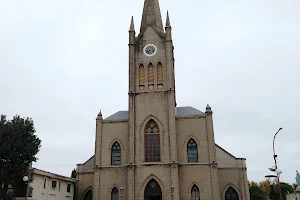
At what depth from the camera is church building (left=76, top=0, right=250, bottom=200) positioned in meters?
29.7

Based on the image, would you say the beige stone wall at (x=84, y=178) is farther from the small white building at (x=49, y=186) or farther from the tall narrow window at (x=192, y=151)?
the tall narrow window at (x=192, y=151)

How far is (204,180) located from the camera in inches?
1166

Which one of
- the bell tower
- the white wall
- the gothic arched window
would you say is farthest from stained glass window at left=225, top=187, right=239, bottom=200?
the white wall

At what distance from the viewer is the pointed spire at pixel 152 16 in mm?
36719

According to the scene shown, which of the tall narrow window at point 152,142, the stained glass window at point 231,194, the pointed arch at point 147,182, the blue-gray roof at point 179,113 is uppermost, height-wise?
the blue-gray roof at point 179,113

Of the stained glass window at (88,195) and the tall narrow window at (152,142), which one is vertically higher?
the tall narrow window at (152,142)

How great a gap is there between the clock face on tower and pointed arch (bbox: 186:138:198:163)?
420 inches

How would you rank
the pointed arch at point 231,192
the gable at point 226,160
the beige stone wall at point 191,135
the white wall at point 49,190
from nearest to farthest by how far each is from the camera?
the white wall at point 49,190 → the beige stone wall at point 191,135 → the pointed arch at point 231,192 → the gable at point 226,160

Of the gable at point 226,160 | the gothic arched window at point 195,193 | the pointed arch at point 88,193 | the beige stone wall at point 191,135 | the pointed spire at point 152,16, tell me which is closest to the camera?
the gothic arched window at point 195,193

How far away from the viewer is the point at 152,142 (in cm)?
3134

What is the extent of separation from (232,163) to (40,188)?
1977 centimetres

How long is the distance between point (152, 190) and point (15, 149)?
43.7 ft

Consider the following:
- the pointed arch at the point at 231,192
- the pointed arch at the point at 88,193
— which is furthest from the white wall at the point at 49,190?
the pointed arch at the point at 231,192

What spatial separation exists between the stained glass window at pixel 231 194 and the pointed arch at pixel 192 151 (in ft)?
16.4
